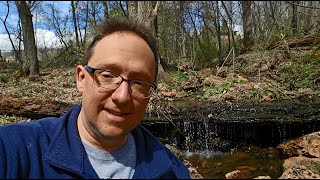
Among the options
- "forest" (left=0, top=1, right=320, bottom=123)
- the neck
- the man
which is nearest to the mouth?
the man

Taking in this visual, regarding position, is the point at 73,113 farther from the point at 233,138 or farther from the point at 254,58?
the point at 254,58

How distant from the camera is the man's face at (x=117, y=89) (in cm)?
120

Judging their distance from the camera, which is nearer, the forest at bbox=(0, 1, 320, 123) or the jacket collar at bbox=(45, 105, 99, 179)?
the jacket collar at bbox=(45, 105, 99, 179)

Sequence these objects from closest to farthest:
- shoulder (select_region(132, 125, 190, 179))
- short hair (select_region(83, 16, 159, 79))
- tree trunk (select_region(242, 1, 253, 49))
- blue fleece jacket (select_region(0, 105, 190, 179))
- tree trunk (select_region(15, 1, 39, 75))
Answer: blue fleece jacket (select_region(0, 105, 190, 179)) < shoulder (select_region(132, 125, 190, 179)) < short hair (select_region(83, 16, 159, 79)) < tree trunk (select_region(15, 1, 39, 75)) < tree trunk (select_region(242, 1, 253, 49))

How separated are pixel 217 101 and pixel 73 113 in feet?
20.5

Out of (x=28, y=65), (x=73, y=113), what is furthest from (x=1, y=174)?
(x=28, y=65)

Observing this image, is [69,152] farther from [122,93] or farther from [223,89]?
[223,89]

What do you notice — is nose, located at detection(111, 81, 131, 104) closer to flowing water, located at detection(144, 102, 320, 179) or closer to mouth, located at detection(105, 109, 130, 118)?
mouth, located at detection(105, 109, 130, 118)

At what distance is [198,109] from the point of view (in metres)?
6.46

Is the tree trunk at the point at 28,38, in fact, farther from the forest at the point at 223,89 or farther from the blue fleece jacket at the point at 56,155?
the blue fleece jacket at the point at 56,155

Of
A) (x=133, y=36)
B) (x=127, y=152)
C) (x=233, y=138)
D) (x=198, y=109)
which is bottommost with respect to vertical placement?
(x=233, y=138)

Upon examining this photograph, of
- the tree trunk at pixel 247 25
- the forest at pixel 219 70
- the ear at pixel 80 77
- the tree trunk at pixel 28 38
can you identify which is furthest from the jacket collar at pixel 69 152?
the tree trunk at pixel 247 25

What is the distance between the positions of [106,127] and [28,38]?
10.8m

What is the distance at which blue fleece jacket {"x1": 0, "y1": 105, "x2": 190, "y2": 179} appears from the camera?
40.9 inches
